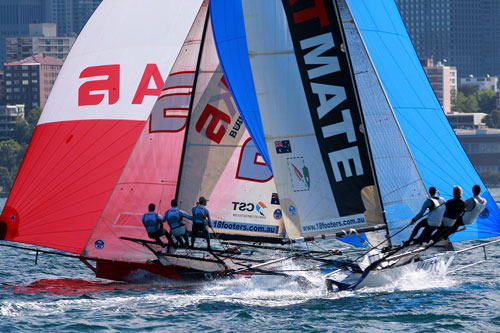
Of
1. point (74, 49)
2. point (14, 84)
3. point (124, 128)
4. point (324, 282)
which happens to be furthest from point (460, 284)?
point (14, 84)

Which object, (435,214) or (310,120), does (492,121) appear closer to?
(435,214)

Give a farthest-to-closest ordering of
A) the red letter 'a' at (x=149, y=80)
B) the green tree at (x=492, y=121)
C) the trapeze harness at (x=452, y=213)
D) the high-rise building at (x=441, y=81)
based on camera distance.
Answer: the high-rise building at (x=441, y=81) → the green tree at (x=492, y=121) → the red letter 'a' at (x=149, y=80) → the trapeze harness at (x=452, y=213)

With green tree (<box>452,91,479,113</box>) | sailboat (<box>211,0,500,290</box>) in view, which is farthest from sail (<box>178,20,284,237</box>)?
green tree (<box>452,91,479,113</box>)

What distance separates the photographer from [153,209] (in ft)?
55.4

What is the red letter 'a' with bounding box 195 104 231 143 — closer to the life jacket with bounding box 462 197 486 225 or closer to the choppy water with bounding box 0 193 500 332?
the choppy water with bounding box 0 193 500 332

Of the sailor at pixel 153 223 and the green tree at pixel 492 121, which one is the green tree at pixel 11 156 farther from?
the sailor at pixel 153 223

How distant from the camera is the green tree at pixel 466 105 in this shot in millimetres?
155000

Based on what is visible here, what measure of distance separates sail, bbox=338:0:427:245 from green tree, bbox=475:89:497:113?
5510 inches

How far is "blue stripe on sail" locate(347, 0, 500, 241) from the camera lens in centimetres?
1716

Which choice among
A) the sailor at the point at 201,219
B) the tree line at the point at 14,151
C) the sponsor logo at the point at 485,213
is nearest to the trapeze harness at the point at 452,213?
the sponsor logo at the point at 485,213

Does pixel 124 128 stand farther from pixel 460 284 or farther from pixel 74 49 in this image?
pixel 460 284

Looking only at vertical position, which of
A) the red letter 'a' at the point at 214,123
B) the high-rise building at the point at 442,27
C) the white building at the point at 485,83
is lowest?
the red letter 'a' at the point at 214,123

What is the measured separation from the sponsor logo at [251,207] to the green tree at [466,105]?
141 meters

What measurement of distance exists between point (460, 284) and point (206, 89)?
5.25 meters
